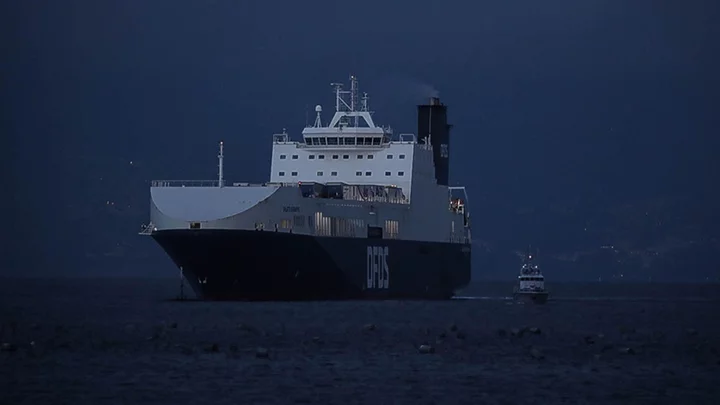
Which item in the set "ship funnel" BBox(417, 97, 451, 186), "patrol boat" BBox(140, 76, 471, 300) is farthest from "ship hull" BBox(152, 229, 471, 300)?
"ship funnel" BBox(417, 97, 451, 186)

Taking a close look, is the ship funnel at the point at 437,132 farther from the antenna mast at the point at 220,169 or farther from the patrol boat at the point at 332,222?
the antenna mast at the point at 220,169

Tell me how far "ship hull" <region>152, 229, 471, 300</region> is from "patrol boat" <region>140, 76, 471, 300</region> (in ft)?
0.18

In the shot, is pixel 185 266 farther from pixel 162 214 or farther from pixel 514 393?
pixel 514 393

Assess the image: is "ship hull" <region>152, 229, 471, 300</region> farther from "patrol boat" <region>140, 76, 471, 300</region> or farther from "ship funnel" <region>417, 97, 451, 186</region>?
"ship funnel" <region>417, 97, 451, 186</region>

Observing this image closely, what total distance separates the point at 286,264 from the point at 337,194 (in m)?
7.76

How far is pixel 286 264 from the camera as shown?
7581 centimetres

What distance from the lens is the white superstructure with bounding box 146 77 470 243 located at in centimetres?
7400

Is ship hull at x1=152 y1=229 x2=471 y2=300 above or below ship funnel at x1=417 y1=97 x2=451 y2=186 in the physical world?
below

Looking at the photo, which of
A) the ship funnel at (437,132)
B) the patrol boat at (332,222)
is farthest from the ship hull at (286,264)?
the ship funnel at (437,132)

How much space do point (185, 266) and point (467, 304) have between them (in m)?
21.4

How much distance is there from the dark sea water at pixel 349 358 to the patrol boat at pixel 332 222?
2.15 m

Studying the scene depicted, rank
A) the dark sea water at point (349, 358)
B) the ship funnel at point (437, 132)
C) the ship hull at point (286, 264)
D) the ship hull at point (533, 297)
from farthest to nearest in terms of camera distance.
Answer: the ship funnel at point (437, 132) → the ship hull at point (533, 297) → the ship hull at point (286, 264) → the dark sea water at point (349, 358)

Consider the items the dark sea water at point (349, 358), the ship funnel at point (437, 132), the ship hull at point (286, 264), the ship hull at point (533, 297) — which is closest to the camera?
the dark sea water at point (349, 358)

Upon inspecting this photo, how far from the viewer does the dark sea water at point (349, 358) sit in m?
39.0
